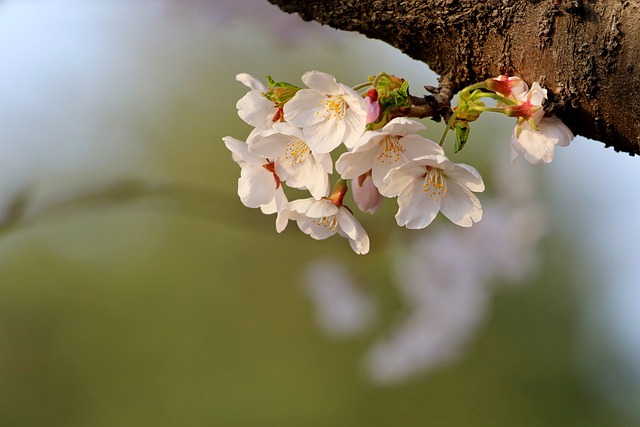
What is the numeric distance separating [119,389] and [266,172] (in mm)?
2854

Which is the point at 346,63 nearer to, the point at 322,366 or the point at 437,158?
the point at 322,366

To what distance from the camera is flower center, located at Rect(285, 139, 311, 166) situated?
47cm

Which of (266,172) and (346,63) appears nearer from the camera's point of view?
(266,172)

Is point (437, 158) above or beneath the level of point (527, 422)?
above

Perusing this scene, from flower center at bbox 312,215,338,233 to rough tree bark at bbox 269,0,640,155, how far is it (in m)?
0.14

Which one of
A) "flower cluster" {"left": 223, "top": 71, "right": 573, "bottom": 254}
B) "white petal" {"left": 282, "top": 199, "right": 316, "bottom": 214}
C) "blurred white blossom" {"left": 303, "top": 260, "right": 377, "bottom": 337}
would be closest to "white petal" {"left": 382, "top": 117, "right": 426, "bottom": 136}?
"flower cluster" {"left": 223, "top": 71, "right": 573, "bottom": 254}

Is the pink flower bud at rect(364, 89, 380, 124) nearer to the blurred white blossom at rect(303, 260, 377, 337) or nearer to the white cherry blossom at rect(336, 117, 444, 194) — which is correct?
the white cherry blossom at rect(336, 117, 444, 194)

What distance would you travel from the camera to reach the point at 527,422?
320cm

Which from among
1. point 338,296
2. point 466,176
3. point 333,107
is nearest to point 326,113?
point 333,107

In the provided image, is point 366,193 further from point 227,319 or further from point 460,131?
point 227,319

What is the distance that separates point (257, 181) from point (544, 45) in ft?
0.76

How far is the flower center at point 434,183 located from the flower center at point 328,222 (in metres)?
0.08

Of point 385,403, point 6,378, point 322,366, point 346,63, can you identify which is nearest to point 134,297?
point 6,378

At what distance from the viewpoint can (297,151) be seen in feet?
1.56
